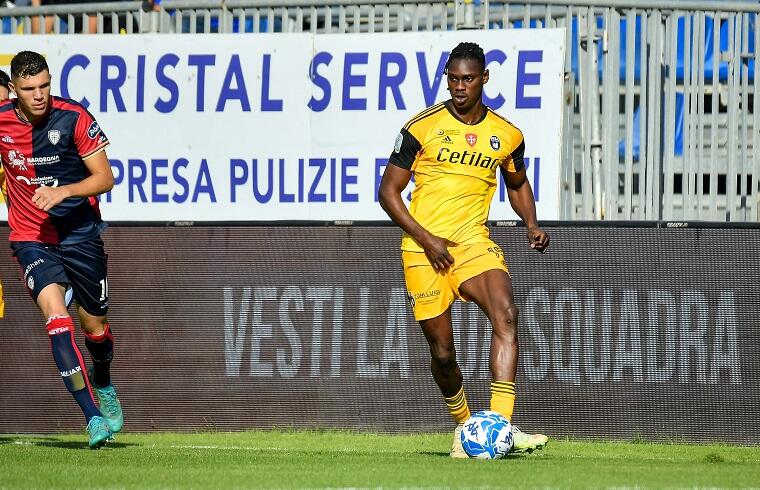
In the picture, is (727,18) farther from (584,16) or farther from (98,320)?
(98,320)

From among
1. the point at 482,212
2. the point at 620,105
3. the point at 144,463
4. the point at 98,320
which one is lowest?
the point at 144,463

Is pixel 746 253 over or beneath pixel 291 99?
beneath

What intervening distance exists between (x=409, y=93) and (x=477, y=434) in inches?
168

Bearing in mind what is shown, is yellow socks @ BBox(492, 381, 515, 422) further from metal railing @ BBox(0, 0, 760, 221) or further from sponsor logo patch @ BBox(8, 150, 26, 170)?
metal railing @ BBox(0, 0, 760, 221)

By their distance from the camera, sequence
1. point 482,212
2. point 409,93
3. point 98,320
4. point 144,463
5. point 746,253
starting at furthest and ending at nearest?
point 409,93 → point 746,253 → point 98,320 → point 482,212 → point 144,463

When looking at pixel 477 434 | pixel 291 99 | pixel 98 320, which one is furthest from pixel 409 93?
pixel 477 434

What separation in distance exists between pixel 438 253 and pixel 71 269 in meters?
2.45

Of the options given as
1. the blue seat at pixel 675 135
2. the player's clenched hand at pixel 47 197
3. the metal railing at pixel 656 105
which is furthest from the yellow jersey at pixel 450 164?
the blue seat at pixel 675 135

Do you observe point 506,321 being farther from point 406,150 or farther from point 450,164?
point 406,150

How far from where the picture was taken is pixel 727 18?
39.3 feet

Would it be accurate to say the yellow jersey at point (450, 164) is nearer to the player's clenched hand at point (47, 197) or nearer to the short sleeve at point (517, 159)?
the short sleeve at point (517, 159)

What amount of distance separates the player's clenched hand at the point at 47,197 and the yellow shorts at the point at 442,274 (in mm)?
2170

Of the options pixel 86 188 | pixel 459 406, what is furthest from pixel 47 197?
pixel 459 406

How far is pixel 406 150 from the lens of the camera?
356 inches
